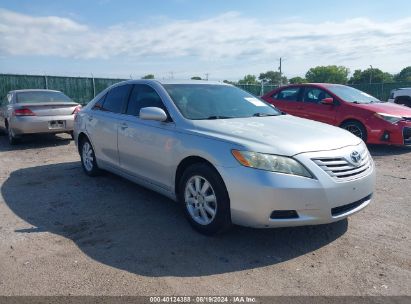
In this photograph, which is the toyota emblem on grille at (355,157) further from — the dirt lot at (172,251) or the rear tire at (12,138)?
the rear tire at (12,138)

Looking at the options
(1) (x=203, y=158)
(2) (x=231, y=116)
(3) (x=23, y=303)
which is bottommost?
(3) (x=23, y=303)

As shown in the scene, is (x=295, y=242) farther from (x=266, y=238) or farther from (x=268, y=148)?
(x=268, y=148)

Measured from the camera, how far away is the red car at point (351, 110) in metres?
8.16

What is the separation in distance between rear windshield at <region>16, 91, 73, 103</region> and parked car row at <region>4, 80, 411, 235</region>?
3.73 meters

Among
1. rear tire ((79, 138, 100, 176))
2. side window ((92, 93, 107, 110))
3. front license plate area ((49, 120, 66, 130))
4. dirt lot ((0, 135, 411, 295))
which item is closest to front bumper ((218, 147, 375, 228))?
dirt lot ((0, 135, 411, 295))

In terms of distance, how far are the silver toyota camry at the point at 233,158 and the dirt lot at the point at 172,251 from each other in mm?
326

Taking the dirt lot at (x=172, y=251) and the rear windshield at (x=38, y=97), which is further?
the rear windshield at (x=38, y=97)

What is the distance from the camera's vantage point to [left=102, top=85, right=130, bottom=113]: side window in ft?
17.5

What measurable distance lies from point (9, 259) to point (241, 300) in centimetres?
214

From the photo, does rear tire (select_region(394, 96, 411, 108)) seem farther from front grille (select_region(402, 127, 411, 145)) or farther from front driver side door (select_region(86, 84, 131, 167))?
front driver side door (select_region(86, 84, 131, 167))

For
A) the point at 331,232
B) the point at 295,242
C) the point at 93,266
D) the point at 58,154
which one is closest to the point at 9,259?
the point at 93,266

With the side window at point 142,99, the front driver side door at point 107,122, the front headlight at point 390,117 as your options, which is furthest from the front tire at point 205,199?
the front headlight at point 390,117

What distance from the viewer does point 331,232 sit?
395 cm

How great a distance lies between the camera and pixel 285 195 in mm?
3283
